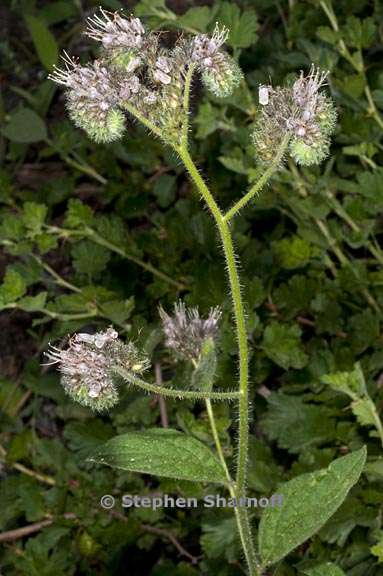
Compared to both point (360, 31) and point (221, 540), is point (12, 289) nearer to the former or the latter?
point (221, 540)

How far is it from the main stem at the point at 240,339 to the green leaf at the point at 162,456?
82mm

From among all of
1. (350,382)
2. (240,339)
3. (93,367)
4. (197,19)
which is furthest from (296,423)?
(197,19)

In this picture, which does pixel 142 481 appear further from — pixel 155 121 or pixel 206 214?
pixel 155 121

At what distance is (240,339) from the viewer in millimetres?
1922

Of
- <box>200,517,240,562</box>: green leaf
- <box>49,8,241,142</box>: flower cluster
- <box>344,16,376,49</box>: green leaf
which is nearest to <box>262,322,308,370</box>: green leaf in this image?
<box>200,517,240,562</box>: green leaf

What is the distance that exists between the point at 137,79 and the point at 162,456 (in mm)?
828

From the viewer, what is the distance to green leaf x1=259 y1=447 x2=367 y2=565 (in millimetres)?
1858

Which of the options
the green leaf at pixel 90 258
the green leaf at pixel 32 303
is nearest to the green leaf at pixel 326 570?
the green leaf at pixel 32 303

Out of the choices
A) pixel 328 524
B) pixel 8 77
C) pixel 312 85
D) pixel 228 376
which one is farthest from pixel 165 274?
pixel 8 77

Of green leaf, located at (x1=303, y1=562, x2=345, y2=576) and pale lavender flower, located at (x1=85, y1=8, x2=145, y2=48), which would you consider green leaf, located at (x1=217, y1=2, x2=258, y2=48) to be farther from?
green leaf, located at (x1=303, y1=562, x2=345, y2=576)

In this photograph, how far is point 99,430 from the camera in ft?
9.15

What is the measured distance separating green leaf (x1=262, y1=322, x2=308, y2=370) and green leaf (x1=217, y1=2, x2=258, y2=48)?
3.04ft

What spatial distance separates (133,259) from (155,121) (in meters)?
1.19

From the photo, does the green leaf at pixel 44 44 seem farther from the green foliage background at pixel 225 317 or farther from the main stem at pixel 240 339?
the main stem at pixel 240 339
